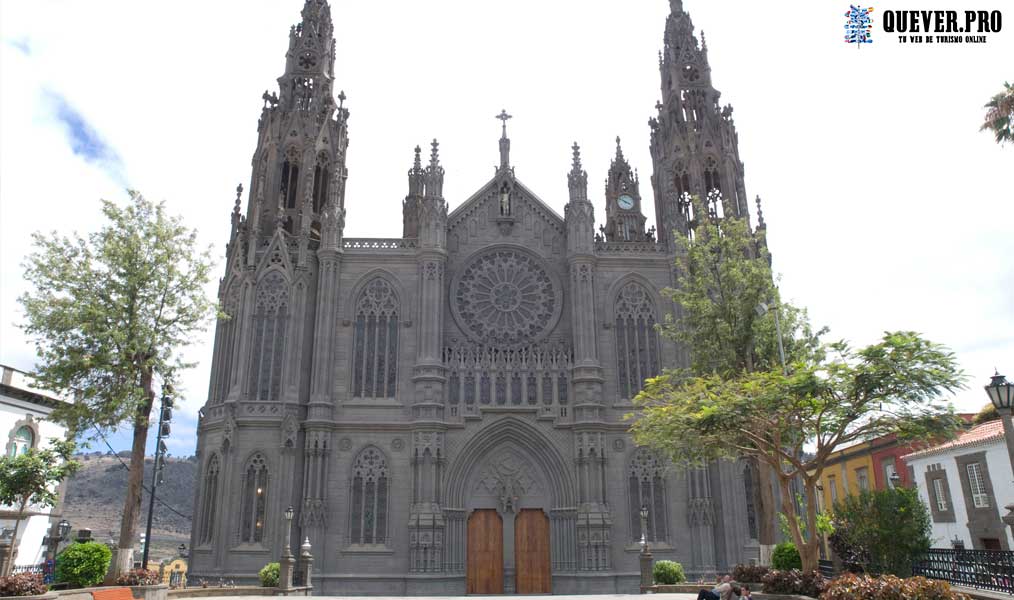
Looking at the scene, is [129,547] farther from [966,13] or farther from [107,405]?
[966,13]

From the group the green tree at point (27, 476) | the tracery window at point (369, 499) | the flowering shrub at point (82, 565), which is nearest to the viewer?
the flowering shrub at point (82, 565)

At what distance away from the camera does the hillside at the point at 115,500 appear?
89750 mm

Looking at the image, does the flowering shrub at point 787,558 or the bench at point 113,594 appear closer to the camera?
the bench at point 113,594

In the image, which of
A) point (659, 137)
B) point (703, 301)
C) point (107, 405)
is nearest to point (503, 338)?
point (703, 301)

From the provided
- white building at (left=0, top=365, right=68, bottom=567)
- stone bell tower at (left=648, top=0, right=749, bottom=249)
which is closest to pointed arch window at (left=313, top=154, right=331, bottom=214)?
white building at (left=0, top=365, right=68, bottom=567)

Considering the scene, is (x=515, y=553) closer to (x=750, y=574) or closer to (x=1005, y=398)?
(x=750, y=574)

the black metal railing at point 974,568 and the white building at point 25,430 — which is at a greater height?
the white building at point 25,430

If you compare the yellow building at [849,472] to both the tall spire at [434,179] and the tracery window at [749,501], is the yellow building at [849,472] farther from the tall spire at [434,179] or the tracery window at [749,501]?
the tall spire at [434,179]

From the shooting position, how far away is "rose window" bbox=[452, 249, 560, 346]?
37.8 meters

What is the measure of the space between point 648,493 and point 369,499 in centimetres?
1297

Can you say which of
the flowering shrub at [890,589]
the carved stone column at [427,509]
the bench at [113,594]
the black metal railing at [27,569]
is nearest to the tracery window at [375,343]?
the carved stone column at [427,509]

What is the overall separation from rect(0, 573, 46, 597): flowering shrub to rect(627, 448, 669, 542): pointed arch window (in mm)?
23854

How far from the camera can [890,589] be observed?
13.6 m

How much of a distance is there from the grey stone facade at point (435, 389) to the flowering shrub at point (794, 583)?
1414cm
